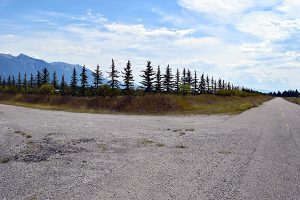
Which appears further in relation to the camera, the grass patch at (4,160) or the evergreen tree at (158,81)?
the evergreen tree at (158,81)

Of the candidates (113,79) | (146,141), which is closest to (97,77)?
(113,79)

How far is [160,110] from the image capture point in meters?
37.2

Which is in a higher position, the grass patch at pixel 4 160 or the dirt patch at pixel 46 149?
the dirt patch at pixel 46 149

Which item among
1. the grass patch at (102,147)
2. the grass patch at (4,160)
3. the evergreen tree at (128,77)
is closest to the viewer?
the grass patch at (4,160)

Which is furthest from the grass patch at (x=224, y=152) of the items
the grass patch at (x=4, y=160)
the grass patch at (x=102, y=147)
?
the grass patch at (x=4, y=160)

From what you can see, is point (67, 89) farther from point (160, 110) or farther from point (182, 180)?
point (182, 180)

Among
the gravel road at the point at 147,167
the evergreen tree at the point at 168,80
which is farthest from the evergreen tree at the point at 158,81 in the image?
the gravel road at the point at 147,167

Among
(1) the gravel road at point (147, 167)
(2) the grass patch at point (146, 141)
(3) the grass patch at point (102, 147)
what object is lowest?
(1) the gravel road at point (147, 167)

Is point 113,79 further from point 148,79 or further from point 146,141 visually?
point 146,141

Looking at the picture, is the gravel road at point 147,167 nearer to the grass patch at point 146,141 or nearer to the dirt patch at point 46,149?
the dirt patch at point 46,149

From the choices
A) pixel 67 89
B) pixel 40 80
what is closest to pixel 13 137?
pixel 67 89

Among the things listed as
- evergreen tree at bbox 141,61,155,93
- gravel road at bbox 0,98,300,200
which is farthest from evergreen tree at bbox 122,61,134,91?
gravel road at bbox 0,98,300,200

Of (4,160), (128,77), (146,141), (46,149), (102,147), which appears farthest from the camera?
(128,77)

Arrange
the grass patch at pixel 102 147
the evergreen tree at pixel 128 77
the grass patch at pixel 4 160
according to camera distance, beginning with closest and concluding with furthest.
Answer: the grass patch at pixel 4 160, the grass patch at pixel 102 147, the evergreen tree at pixel 128 77
